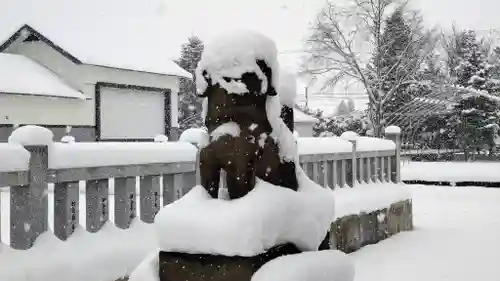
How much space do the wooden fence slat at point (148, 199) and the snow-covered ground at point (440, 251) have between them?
2545mm

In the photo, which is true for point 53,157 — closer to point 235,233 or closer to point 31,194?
point 31,194

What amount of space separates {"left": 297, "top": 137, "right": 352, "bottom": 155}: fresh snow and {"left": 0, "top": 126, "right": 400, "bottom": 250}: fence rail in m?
2.01

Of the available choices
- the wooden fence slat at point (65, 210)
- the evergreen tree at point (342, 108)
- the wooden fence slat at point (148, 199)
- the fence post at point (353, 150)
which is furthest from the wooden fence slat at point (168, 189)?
the evergreen tree at point (342, 108)

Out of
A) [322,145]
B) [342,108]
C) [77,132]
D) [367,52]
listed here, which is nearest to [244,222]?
[322,145]

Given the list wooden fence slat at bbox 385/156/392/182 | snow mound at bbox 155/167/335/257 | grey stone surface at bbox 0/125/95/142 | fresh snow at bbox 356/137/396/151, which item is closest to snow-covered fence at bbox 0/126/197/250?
snow mound at bbox 155/167/335/257

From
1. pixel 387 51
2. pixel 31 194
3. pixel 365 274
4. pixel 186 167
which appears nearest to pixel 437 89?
pixel 387 51

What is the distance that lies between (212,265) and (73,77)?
803 inches

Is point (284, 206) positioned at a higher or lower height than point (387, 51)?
lower

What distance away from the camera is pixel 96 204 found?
4.09 meters

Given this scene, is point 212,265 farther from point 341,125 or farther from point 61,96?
point 341,125

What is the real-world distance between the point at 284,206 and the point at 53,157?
→ 1898 mm

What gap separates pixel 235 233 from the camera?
2.41 m

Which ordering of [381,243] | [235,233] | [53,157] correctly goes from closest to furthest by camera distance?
1. [235,233]
2. [53,157]
3. [381,243]

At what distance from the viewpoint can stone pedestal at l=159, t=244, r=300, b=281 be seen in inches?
95.3
